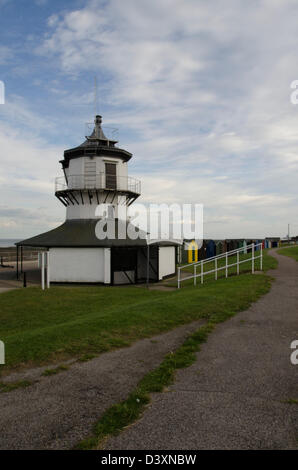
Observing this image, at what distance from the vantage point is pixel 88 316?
10094 millimetres

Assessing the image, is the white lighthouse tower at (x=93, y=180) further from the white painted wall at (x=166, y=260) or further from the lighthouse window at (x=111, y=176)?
the white painted wall at (x=166, y=260)

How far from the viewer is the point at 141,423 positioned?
147 inches

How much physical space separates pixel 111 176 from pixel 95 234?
17.2 ft

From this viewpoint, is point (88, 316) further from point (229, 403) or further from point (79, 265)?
point (79, 265)

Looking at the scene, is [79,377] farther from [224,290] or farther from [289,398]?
[224,290]

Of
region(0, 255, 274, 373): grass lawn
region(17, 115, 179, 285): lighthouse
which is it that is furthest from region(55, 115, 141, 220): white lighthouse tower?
region(0, 255, 274, 373): grass lawn

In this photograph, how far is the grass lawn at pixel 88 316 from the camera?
6.47 meters

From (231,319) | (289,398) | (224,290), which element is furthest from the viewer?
(224,290)

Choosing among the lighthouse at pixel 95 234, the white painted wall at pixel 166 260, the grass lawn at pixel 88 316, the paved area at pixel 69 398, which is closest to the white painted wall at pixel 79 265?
the lighthouse at pixel 95 234

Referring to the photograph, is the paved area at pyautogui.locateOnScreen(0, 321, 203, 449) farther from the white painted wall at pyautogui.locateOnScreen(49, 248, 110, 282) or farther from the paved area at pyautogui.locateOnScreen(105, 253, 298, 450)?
the white painted wall at pyautogui.locateOnScreen(49, 248, 110, 282)

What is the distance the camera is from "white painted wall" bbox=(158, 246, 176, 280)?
76.1 ft

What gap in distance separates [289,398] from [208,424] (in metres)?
1.38
